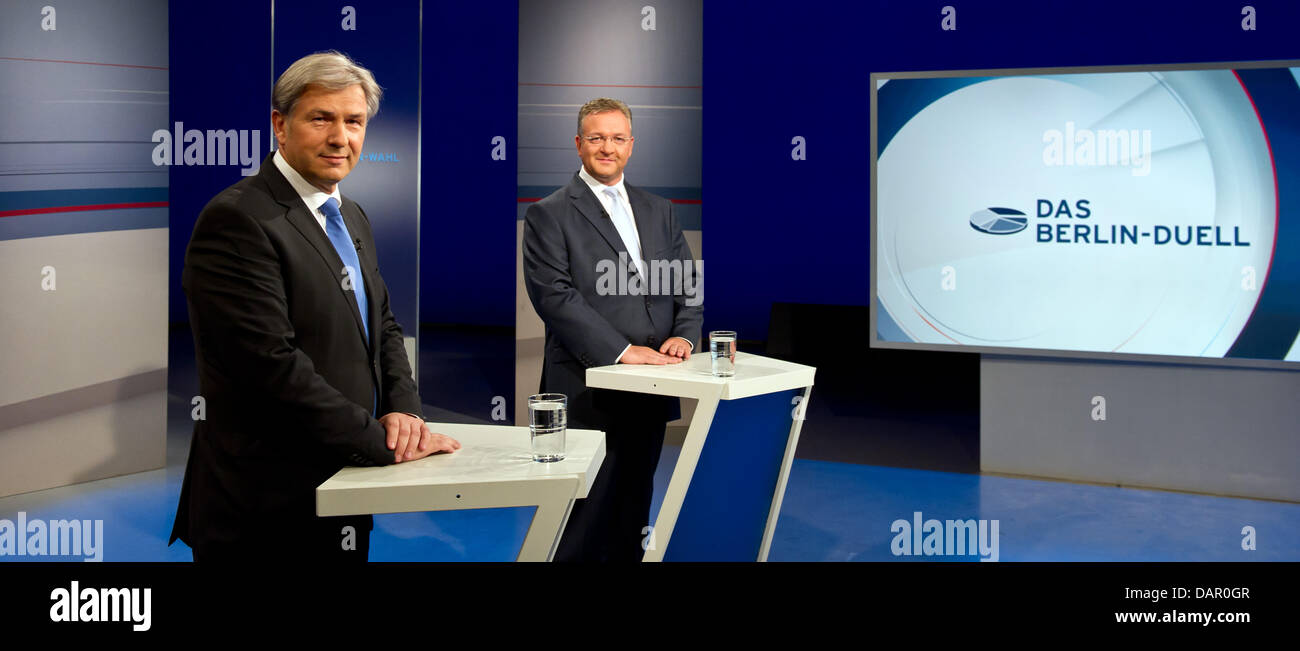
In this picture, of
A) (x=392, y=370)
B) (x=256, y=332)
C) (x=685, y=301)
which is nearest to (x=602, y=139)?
(x=685, y=301)

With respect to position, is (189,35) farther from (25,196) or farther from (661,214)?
(661,214)

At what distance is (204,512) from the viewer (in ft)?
6.42

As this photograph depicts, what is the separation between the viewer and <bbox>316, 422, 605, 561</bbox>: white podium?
1.75 m

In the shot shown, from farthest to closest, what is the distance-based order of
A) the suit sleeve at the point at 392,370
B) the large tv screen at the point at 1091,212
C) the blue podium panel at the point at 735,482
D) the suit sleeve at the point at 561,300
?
1. the large tv screen at the point at 1091,212
2. the suit sleeve at the point at 561,300
3. the blue podium panel at the point at 735,482
4. the suit sleeve at the point at 392,370

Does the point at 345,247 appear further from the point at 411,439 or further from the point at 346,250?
the point at 411,439

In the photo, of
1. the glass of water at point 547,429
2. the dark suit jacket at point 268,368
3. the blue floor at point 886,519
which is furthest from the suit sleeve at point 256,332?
the blue floor at point 886,519

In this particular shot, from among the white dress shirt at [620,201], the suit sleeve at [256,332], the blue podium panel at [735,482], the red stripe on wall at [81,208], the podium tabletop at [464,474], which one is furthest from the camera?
the red stripe on wall at [81,208]

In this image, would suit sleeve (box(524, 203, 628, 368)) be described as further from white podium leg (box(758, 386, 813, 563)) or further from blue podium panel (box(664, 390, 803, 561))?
white podium leg (box(758, 386, 813, 563))

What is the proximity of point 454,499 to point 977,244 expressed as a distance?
12.8 ft

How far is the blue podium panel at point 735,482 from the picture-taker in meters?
3.01

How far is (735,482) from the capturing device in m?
3.12

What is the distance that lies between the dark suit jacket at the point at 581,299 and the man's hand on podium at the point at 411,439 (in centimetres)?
120

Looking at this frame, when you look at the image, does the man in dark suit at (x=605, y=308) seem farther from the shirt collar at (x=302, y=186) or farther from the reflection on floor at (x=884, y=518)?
the shirt collar at (x=302, y=186)

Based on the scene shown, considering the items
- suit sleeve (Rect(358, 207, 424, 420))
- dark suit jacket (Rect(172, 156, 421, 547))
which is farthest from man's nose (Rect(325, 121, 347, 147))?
suit sleeve (Rect(358, 207, 424, 420))
